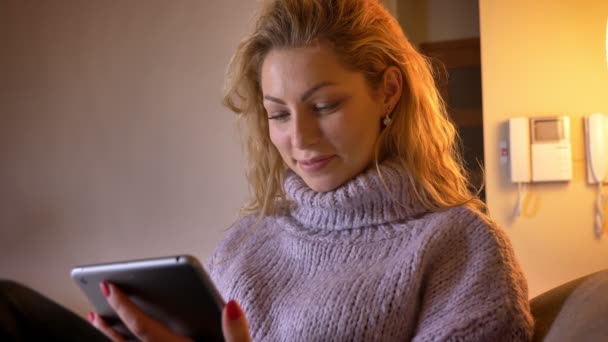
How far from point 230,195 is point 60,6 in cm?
84

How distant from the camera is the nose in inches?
38.0

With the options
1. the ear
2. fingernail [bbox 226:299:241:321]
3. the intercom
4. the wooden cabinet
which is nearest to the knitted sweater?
the ear

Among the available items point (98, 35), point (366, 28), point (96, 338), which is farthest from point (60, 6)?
point (96, 338)

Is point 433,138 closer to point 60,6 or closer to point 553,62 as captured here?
point 553,62

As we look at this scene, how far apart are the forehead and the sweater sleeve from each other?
0.87ft

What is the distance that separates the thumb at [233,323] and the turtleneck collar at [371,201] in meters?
0.34

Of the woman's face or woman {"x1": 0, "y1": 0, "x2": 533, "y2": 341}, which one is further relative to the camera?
the woman's face

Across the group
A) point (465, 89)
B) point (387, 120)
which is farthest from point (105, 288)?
point (465, 89)

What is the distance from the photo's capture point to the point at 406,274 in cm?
87

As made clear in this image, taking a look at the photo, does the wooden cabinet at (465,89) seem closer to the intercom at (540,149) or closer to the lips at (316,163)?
the intercom at (540,149)

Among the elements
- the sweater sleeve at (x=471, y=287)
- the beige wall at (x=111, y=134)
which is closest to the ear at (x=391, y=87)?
the sweater sleeve at (x=471, y=287)

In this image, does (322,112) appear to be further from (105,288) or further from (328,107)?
(105,288)

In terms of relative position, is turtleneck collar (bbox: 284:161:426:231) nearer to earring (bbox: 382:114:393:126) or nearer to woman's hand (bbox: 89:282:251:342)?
earring (bbox: 382:114:393:126)

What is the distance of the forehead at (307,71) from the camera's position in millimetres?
953
